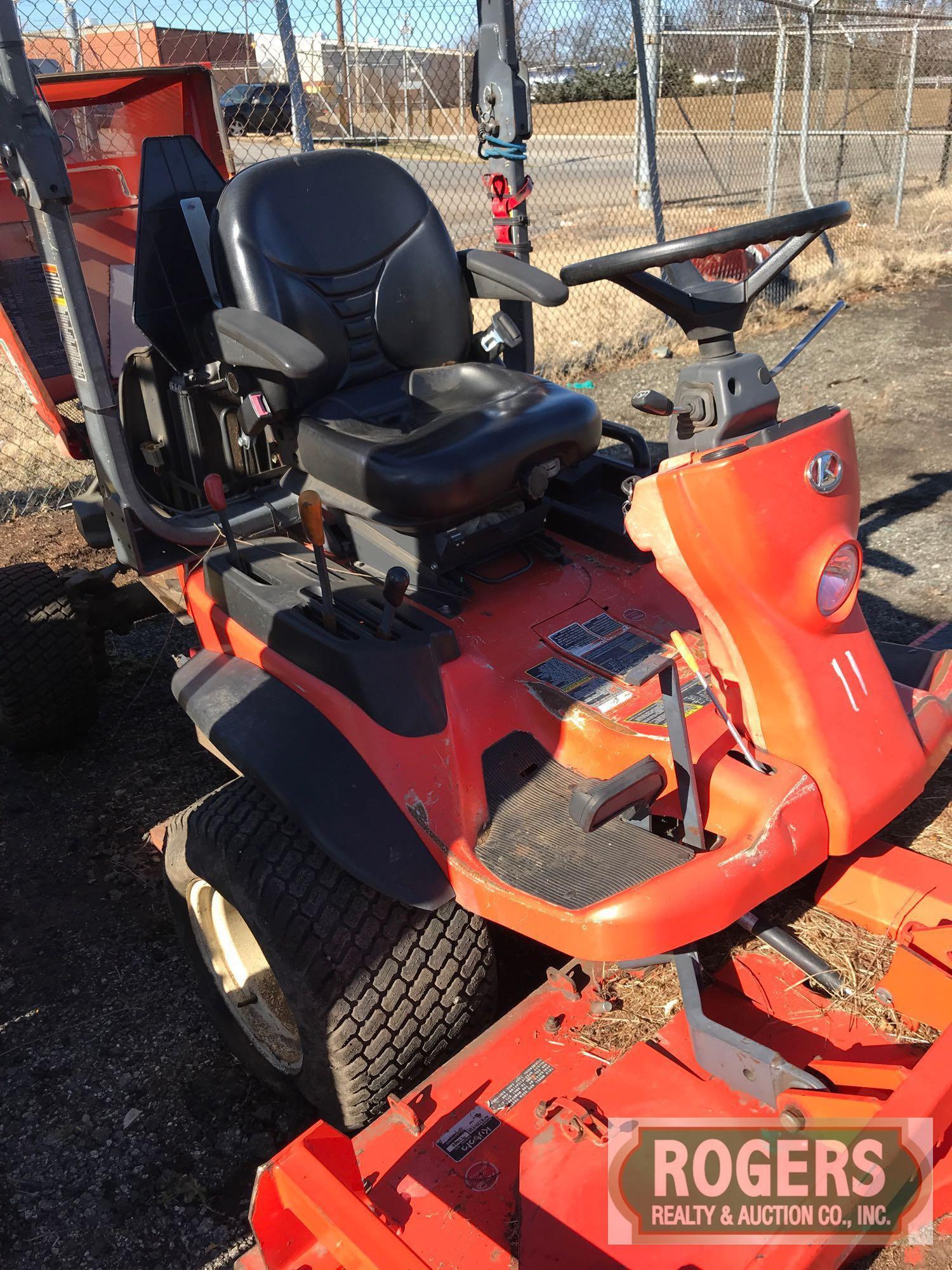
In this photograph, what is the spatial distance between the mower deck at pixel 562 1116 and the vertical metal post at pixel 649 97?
5835 millimetres

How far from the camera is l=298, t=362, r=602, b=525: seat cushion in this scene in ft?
7.50

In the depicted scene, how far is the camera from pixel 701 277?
1.99m

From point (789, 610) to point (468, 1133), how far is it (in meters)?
1.04

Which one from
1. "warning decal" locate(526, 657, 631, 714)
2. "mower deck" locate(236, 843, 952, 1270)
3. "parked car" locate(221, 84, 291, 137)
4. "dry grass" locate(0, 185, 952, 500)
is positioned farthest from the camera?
"dry grass" locate(0, 185, 952, 500)

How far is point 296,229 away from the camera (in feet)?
8.89

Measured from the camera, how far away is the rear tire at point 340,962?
1.88 meters

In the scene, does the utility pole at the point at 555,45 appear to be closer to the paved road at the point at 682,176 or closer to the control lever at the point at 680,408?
the paved road at the point at 682,176

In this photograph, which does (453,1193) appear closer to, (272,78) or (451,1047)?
(451,1047)

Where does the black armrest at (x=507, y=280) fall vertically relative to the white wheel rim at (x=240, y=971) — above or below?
above

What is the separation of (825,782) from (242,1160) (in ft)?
4.43

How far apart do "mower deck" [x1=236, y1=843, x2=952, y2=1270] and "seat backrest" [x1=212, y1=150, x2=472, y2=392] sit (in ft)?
5.75

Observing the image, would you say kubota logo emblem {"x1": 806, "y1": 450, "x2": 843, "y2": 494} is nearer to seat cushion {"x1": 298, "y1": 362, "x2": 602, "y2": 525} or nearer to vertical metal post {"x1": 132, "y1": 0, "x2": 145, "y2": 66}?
seat cushion {"x1": 298, "y1": 362, "x2": 602, "y2": 525}

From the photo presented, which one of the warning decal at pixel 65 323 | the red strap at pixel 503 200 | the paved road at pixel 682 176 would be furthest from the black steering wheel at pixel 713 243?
the paved road at pixel 682 176

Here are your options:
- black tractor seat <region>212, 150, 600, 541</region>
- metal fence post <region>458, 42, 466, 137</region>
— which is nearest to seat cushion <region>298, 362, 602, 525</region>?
black tractor seat <region>212, 150, 600, 541</region>
